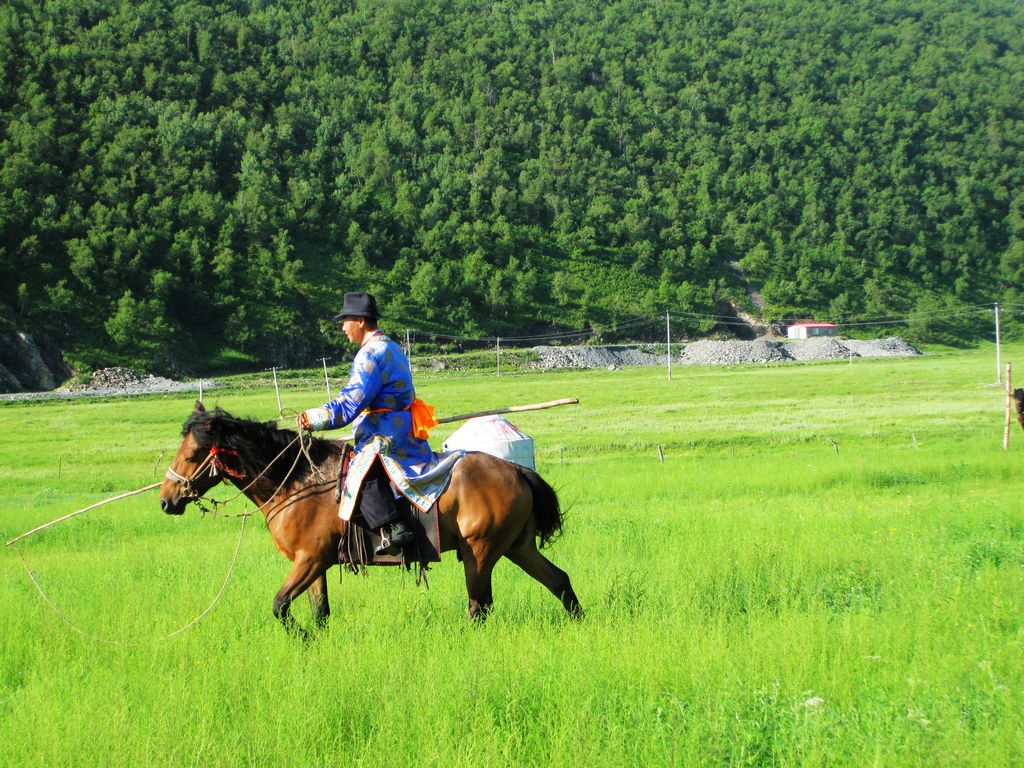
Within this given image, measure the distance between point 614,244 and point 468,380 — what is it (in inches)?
3139

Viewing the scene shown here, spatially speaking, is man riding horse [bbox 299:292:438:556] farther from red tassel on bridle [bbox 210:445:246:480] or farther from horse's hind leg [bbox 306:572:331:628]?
red tassel on bridle [bbox 210:445:246:480]

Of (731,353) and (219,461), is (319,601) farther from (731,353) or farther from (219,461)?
(731,353)

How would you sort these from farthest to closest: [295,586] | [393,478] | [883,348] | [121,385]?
[883,348] → [121,385] → [393,478] → [295,586]

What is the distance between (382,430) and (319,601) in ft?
5.51

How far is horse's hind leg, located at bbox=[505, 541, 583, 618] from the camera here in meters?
8.03

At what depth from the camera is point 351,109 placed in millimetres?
170500

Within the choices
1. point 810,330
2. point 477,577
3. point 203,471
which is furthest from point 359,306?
point 810,330

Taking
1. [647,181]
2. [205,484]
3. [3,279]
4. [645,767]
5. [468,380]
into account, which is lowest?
[468,380]

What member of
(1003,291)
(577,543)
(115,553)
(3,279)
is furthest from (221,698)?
(1003,291)

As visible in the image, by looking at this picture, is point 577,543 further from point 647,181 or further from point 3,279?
point 647,181

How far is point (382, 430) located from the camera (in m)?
7.84

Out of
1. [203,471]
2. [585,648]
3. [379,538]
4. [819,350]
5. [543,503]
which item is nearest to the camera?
[585,648]

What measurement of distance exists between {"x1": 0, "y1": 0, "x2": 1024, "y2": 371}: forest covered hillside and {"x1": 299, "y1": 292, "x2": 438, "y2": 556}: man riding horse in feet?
265

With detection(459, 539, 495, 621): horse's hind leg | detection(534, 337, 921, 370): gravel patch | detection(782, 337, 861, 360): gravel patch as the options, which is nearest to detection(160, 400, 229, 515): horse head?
detection(459, 539, 495, 621): horse's hind leg
